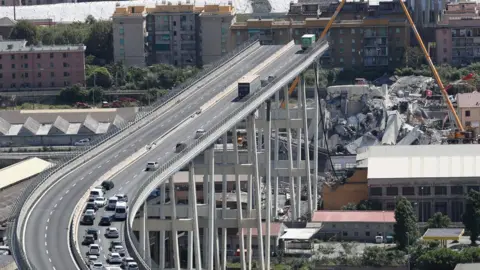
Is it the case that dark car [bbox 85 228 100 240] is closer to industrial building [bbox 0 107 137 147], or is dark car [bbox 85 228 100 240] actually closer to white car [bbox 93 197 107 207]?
white car [bbox 93 197 107 207]

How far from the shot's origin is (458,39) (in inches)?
2367

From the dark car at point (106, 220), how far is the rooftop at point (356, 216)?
10.8 meters

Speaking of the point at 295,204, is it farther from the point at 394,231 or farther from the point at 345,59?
the point at 345,59

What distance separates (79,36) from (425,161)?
21549mm

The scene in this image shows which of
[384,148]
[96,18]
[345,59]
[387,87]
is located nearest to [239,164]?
[384,148]

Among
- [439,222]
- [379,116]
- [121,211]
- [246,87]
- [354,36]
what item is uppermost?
[246,87]

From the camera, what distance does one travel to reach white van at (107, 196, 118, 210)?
1335 inches

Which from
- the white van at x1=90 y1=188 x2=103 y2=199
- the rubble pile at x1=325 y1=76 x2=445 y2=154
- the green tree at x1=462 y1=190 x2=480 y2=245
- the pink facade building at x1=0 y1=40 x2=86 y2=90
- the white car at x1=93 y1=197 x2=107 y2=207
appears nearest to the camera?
the white car at x1=93 y1=197 x2=107 y2=207

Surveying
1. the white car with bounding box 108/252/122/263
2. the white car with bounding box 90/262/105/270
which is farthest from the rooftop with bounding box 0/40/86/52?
the white car with bounding box 90/262/105/270

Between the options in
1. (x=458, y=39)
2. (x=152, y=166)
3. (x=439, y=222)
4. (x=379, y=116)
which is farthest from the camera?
(x=458, y=39)

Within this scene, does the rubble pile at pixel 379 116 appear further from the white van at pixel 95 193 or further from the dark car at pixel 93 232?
the dark car at pixel 93 232

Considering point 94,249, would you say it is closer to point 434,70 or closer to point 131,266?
point 131,266

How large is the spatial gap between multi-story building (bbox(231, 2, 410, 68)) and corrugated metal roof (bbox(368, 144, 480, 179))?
14.1 metres

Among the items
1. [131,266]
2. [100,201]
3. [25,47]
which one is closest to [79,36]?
[25,47]
